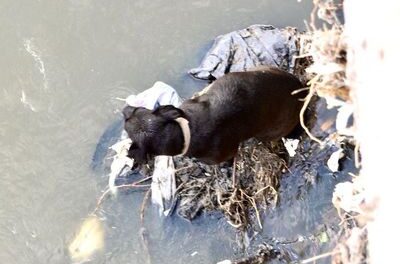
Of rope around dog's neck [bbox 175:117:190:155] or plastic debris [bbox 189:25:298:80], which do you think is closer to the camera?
rope around dog's neck [bbox 175:117:190:155]

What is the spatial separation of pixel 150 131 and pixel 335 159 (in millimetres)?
A: 1383

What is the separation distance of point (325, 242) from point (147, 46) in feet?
6.04

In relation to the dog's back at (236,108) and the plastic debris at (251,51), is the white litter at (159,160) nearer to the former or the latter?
the plastic debris at (251,51)

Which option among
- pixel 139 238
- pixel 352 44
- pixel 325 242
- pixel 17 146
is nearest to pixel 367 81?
pixel 352 44

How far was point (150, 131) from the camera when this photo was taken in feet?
11.6

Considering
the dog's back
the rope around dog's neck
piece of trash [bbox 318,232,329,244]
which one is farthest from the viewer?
piece of trash [bbox 318,232,329,244]

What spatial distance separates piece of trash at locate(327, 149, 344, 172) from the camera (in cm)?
434

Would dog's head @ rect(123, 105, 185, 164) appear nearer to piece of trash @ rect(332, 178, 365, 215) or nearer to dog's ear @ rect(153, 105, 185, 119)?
dog's ear @ rect(153, 105, 185, 119)

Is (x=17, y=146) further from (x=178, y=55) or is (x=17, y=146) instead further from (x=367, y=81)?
(x=367, y=81)

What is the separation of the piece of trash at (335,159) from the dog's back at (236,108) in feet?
1.86

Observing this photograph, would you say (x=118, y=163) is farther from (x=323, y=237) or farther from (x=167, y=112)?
(x=323, y=237)

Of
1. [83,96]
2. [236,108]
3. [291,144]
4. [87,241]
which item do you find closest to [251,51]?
[291,144]

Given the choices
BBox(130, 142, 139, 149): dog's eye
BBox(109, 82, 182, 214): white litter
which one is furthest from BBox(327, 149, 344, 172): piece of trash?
BBox(130, 142, 139, 149): dog's eye

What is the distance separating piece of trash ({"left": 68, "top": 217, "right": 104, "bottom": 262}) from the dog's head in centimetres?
117
